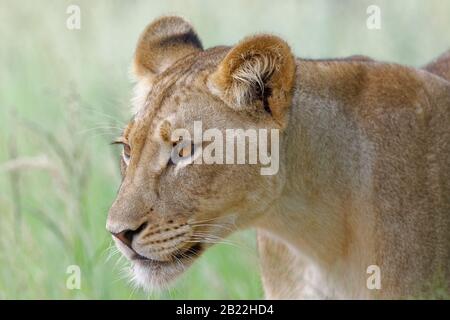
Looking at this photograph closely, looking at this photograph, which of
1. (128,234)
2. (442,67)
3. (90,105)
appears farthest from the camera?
(90,105)

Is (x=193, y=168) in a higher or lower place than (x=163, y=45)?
lower

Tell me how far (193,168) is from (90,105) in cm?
302

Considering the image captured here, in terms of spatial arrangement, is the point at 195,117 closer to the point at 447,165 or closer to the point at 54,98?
the point at 447,165

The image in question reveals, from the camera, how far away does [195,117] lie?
A: 15.8 ft

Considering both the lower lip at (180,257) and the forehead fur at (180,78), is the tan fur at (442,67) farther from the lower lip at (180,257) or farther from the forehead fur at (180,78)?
the lower lip at (180,257)

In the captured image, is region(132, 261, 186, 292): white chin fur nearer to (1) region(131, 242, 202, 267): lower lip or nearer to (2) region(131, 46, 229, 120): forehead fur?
(1) region(131, 242, 202, 267): lower lip

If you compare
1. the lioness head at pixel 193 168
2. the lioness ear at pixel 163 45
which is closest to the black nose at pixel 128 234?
the lioness head at pixel 193 168

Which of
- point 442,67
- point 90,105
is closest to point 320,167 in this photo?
point 442,67

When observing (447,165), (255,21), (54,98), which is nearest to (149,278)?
(447,165)

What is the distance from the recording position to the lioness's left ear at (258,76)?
4.80 m

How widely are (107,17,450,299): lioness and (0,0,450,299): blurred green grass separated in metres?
Answer: 0.46

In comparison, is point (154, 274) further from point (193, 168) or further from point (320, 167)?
point (320, 167)

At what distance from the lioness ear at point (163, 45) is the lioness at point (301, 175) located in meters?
0.01

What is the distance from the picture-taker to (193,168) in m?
4.75
